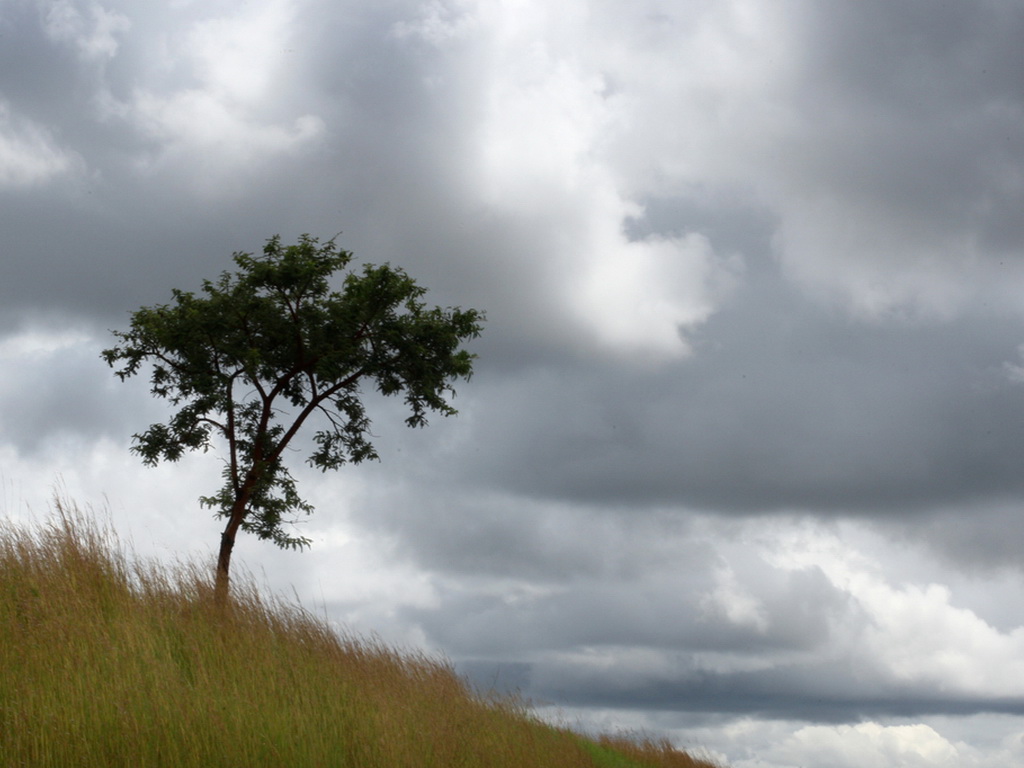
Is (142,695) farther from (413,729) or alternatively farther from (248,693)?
(413,729)

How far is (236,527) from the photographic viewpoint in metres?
22.8

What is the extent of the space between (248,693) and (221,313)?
1374 centimetres

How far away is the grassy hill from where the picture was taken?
10.2 metres

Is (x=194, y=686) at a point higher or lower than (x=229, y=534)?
lower

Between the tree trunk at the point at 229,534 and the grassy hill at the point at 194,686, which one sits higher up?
the tree trunk at the point at 229,534

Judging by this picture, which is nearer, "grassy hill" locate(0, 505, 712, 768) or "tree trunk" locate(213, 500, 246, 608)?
"grassy hill" locate(0, 505, 712, 768)

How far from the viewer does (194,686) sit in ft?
40.3

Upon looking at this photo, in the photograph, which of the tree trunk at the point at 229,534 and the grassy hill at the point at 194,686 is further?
the tree trunk at the point at 229,534

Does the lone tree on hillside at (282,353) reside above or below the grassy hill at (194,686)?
above

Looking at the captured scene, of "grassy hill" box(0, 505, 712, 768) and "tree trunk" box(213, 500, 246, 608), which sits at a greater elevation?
"tree trunk" box(213, 500, 246, 608)

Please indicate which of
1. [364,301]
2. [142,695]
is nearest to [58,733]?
[142,695]

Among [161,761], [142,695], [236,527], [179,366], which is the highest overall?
[179,366]

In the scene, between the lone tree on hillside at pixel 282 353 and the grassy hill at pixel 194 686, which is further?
the lone tree on hillside at pixel 282 353

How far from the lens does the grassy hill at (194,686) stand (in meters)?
A: 10.2
